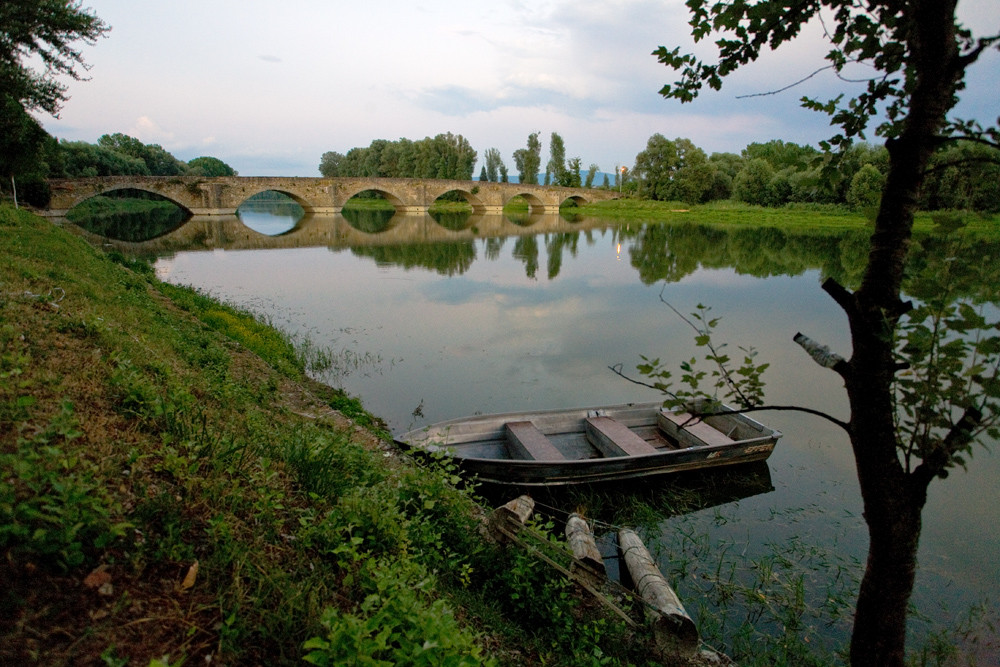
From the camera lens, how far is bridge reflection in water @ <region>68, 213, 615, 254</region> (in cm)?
3036

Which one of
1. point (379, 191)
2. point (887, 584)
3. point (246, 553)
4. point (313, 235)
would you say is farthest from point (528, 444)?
point (379, 191)

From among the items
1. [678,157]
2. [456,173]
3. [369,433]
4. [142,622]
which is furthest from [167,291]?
[456,173]

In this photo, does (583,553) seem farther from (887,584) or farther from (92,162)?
(92,162)

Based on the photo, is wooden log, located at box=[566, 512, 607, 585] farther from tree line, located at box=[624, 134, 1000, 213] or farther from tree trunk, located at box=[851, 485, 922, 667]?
tree line, located at box=[624, 134, 1000, 213]

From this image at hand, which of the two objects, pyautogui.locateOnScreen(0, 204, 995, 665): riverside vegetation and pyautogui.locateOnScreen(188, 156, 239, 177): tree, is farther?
pyautogui.locateOnScreen(188, 156, 239, 177): tree

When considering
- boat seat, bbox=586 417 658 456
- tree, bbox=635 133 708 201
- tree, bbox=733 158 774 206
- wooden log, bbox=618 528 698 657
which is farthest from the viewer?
tree, bbox=635 133 708 201

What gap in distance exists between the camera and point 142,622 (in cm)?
221

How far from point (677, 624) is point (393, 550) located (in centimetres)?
204

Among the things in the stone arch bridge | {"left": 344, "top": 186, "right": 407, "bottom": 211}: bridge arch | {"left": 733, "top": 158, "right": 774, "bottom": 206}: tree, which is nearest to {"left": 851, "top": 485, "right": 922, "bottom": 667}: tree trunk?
the stone arch bridge

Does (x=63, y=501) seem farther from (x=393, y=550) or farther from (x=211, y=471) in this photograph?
(x=393, y=550)

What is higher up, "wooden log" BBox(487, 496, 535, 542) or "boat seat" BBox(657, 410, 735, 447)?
"wooden log" BBox(487, 496, 535, 542)

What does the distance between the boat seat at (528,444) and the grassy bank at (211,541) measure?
1890 mm

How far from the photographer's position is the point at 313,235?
37625 mm

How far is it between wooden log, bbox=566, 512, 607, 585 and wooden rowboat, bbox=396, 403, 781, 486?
1410 mm
